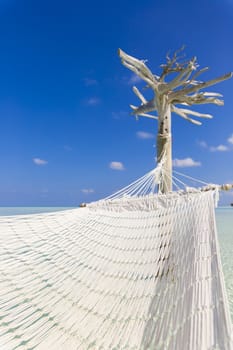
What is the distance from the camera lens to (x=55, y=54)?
17.5 m

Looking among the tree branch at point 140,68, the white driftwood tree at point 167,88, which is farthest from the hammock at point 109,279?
the tree branch at point 140,68

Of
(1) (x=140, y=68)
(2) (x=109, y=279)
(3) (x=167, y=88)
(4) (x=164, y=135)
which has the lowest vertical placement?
(2) (x=109, y=279)

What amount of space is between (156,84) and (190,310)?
270 centimetres

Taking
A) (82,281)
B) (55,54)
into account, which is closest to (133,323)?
(82,281)

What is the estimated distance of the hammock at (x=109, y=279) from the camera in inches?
35.6

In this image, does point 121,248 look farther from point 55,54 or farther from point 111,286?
point 55,54

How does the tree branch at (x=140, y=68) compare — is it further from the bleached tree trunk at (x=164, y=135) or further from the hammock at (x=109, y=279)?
the hammock at (x=109, y=279)

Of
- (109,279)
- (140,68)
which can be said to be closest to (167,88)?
(140,68)

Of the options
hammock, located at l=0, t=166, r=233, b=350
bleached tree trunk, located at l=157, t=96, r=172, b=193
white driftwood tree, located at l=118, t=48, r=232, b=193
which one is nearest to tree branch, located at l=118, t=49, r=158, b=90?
white driftwood tree, located at l=118, t=48, r=232, b=193

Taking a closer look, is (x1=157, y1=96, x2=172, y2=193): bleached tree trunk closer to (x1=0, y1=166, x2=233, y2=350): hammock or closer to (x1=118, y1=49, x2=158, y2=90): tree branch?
(x1=118, y1=49, x2=158, y2=90): tree branch

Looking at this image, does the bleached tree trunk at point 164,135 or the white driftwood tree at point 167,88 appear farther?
A: the bleached tree trunk at point 164,135

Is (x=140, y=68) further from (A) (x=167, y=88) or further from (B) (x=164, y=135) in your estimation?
(B) (x=164, y=135)

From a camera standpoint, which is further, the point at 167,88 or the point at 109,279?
the point at 167,88

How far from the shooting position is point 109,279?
1.38 metres
